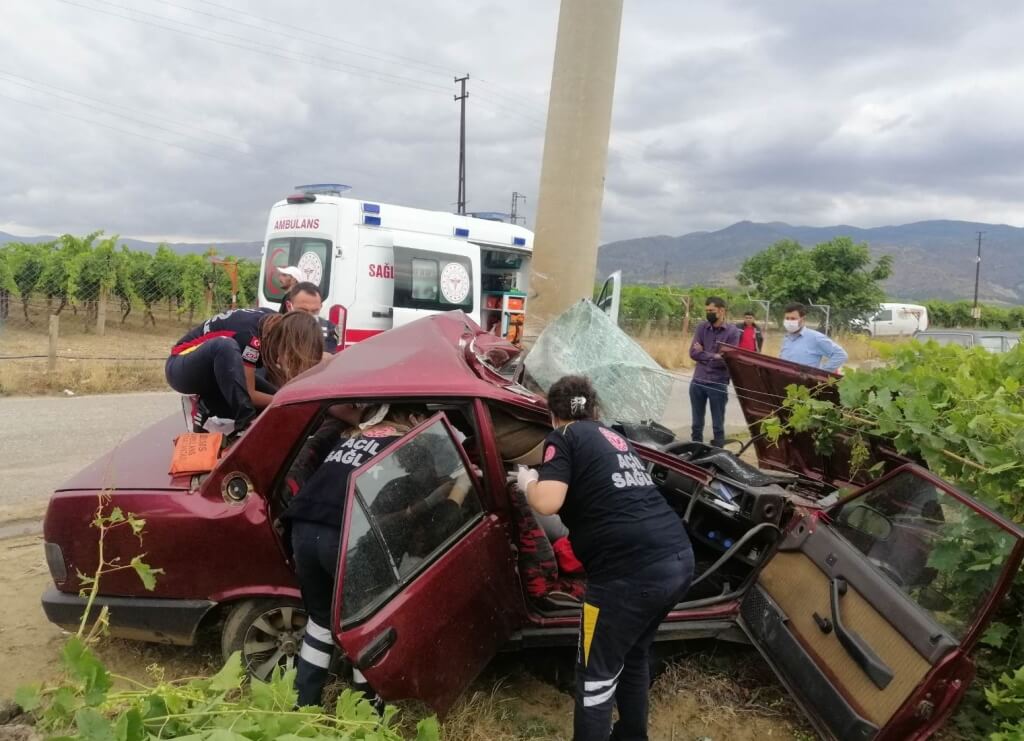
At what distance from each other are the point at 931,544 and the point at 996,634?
55 cm

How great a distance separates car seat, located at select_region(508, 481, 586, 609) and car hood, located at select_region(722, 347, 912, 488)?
158 centimetres

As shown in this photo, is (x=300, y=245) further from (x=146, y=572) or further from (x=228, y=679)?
(x=228, y=679)

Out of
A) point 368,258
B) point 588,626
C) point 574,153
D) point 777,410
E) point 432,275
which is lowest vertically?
point 588,626

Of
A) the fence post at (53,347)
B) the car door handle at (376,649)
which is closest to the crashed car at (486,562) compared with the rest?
the car door handle at (376,649)

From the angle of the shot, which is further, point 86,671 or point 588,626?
point 588,626

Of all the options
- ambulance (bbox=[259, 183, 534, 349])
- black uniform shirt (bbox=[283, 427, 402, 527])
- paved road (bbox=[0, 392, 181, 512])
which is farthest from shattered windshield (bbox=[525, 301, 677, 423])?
ambulance (bbox=[259, 183, 534, 349])

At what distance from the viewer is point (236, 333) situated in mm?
4039

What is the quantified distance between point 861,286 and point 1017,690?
27.3 metres

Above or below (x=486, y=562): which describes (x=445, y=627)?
below

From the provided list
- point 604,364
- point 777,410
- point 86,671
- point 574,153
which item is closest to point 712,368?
point 574,153

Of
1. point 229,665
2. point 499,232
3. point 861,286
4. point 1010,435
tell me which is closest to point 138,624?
point 229,665

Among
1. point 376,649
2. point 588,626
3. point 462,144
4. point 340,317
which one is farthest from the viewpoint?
point 462,144

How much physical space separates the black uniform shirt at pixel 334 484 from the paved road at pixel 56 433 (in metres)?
3.70

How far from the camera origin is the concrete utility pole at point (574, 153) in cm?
616
